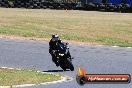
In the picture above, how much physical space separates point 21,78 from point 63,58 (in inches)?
136

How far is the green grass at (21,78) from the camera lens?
A: 12908 millimetres

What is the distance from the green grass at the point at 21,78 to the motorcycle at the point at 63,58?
1.88m

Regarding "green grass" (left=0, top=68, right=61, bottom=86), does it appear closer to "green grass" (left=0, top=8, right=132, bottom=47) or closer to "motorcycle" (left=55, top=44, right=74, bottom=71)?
"motorcycle" (left=55, top=44, right=74, bottom=71)

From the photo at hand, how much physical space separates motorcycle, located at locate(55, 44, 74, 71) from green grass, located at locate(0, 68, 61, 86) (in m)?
1.88

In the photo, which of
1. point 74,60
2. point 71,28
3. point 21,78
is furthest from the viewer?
point 71,28

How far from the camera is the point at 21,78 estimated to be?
13711 mm

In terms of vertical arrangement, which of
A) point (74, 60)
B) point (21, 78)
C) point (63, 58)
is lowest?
point (74, 60)

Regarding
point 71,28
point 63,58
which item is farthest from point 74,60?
point 71,28

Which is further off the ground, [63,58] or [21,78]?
[21,78]

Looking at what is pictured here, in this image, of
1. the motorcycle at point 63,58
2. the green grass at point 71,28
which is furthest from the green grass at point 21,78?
the green grass at point 71,28

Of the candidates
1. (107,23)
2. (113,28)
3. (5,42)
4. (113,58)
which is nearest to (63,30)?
(113,28)

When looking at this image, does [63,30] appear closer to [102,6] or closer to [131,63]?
[131,63]

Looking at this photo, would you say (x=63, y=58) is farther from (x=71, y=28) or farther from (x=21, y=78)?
(x=71, y=28)

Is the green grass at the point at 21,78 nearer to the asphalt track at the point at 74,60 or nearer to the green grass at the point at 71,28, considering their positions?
the asphalt track at the point at 74,60
